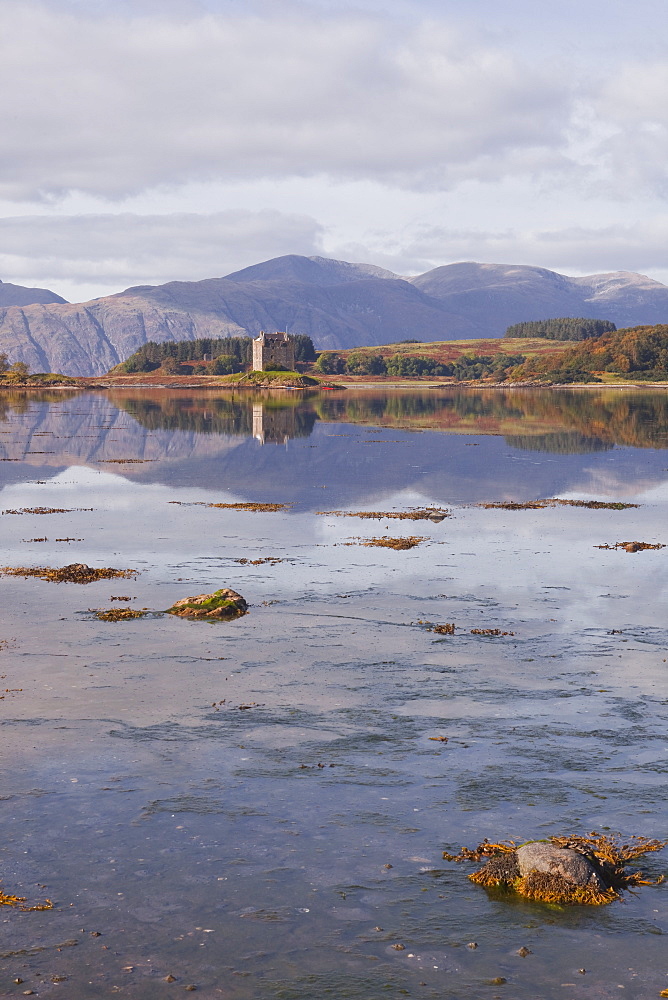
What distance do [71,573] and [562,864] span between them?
925 inches

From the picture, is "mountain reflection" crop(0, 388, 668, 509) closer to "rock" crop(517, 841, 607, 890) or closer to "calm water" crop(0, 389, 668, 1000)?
"calm water" crop(0, 389, 668, 1000)

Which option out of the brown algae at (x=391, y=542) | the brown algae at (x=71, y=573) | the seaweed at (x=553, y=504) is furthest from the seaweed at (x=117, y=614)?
the seaweed at (x=553, y=504)

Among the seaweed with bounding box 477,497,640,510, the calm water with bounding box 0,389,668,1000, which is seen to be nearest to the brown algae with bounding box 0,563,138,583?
the calm water with bounding box 0,389,668,1000

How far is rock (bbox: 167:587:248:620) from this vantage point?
1097 inches

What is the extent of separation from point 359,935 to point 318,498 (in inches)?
1669

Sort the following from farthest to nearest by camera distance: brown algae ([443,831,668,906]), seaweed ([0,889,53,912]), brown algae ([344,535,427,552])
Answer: brown algae ([344,535,427,552]) < brown algae ([443,831,668,906]) < seaweed ([0,889,53,912])

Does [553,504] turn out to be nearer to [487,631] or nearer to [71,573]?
[487,631]

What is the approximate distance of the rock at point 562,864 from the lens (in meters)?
13.3

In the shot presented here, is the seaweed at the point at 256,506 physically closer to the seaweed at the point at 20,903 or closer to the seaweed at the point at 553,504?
the seaweed at the point at 553,504

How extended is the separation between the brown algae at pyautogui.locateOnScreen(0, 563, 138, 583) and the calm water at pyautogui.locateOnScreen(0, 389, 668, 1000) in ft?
2.77

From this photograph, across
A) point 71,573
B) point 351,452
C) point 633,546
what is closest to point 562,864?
point 71,573

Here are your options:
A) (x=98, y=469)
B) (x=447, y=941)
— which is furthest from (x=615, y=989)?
A: (x=98, y=469)

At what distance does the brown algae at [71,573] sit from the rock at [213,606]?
520 centimetres

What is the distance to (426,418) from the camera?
134750 mm
